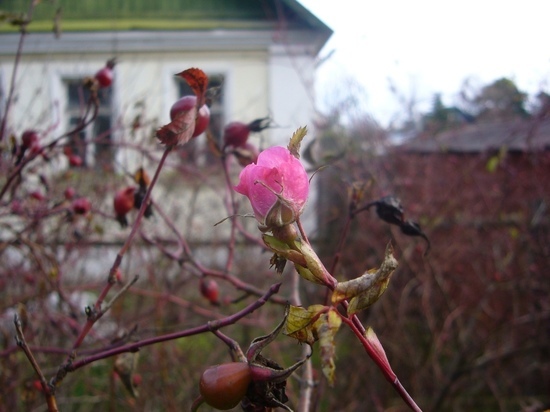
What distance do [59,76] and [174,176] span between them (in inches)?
124

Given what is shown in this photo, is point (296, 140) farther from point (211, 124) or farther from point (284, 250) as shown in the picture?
point (211, 124)

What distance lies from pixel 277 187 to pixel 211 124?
16.4ft

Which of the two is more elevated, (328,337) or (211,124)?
(211,124)

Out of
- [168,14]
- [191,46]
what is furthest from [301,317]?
[168,14]

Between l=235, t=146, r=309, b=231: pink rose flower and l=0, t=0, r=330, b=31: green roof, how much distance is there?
714 cm

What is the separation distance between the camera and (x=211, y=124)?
539cm

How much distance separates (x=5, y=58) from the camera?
6.95m

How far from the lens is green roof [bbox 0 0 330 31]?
7.53 m

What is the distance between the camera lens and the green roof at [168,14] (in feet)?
24.7

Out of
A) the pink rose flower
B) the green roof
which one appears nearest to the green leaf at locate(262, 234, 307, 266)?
the pink rose flower

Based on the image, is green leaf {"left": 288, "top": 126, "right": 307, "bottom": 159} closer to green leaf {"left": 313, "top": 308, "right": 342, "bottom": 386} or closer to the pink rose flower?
the pink rose flower

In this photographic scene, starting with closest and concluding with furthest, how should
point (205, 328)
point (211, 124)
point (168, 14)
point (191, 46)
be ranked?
point (205, 328) → point (211, 124) → point (191, 46) → point (168, 14)

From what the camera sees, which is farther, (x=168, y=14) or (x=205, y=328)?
(x=168, y=14)

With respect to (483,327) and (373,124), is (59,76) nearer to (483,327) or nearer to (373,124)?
(373,124)
